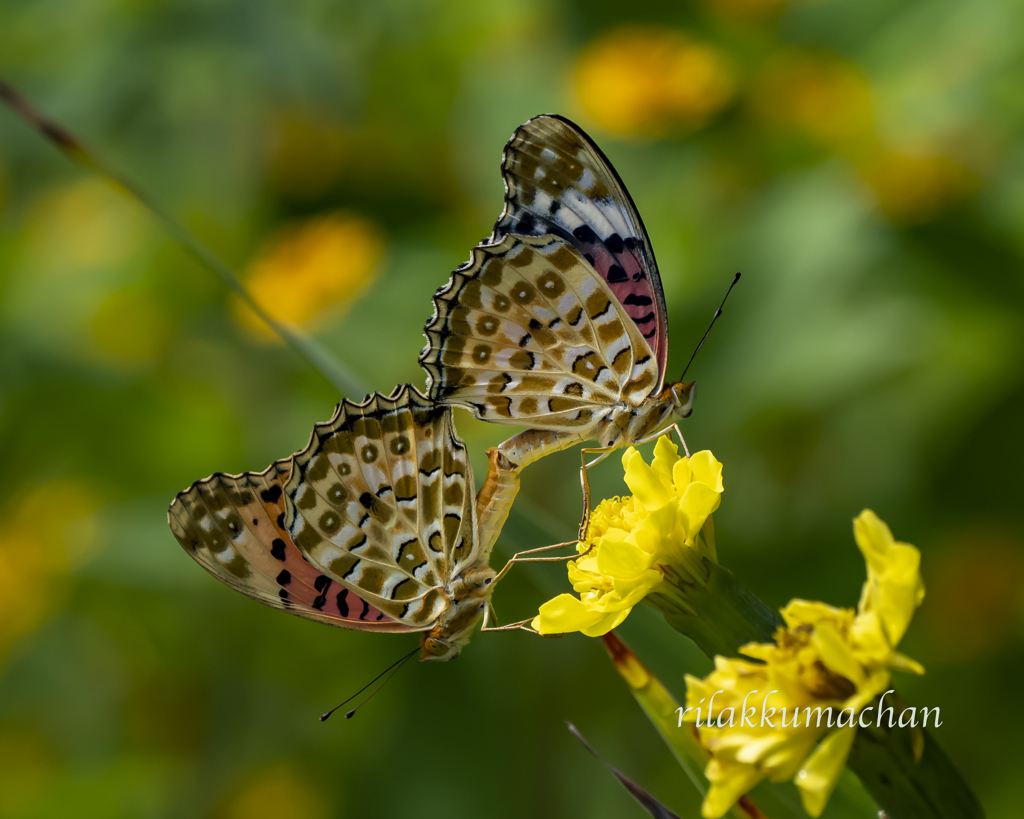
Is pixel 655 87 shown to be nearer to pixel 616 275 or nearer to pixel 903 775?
pixel 616 275

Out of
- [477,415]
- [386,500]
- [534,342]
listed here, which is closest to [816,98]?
[534,342]

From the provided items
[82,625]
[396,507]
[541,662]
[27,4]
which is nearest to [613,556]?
[396,507]

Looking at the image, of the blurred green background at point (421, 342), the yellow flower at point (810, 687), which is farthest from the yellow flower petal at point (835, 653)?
the blurred green background at point (421, 342)

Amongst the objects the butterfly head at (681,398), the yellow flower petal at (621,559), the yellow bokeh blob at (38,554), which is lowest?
the yellow bokeh blob at (38,554)

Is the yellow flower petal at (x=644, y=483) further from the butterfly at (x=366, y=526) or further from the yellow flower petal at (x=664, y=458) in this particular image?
the butterfly at (x=366, y=526)

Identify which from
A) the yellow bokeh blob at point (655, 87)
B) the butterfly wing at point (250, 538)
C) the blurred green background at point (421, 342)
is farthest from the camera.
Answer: the yellow bokeh blob at point (655, 87)
